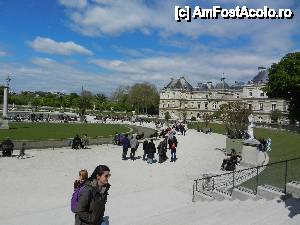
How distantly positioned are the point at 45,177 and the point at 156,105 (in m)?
122

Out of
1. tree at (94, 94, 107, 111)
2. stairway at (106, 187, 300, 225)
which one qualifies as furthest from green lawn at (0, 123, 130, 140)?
tree at (94, 94, 107, 111)

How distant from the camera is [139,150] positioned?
2880cm

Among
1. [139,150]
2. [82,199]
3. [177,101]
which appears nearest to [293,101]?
[139,150]

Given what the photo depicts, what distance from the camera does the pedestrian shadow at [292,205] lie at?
10.3 meters

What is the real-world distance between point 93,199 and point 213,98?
11129 centimetres

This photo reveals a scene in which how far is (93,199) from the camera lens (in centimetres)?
600

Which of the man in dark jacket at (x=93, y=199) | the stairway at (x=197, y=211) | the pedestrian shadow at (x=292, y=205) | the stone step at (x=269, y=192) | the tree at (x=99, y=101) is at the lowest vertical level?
the stairway at (x=197, y=211)

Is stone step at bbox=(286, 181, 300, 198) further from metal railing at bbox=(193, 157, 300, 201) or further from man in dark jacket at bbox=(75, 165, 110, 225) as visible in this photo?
man in dark jacket at bbox=(75, 165, 110, 225)

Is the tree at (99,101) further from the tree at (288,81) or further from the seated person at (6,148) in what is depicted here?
the seated person at (6,148)

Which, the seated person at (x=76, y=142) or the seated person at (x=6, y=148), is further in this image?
the seated person at (x=76, y=142)

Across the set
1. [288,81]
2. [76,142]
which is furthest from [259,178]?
[288,81]

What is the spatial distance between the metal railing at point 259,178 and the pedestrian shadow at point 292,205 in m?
0.56

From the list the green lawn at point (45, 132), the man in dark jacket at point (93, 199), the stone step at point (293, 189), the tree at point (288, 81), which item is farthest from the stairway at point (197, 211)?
the tree at point (288, 81)

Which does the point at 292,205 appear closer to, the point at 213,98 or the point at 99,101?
the point at 213,98
